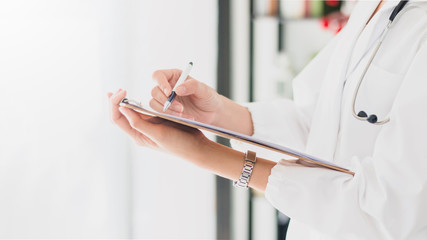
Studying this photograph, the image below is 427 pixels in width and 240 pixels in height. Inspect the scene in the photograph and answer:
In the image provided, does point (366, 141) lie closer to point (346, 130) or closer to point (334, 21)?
point (346, 130)

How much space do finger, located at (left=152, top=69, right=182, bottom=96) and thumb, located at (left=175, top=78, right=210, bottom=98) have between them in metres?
0.04

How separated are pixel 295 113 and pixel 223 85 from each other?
0.61m

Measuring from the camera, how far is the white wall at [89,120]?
2.64 ft

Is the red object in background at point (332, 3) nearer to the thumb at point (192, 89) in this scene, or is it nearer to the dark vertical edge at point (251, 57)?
the dark vertical edge at point (251, 57)

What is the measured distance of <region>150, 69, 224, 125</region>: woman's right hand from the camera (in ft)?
2.51

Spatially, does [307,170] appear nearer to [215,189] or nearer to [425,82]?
[425,82]

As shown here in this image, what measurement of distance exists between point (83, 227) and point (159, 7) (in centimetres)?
71

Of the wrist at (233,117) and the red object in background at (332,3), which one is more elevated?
the red object in background at (332,3)

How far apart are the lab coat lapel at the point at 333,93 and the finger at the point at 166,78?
1.09 feet

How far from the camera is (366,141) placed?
775 mm

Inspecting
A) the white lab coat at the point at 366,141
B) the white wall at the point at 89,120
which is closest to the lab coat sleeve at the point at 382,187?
the white lab coat at the point at 366,141

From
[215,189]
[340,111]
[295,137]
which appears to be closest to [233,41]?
[215,189]

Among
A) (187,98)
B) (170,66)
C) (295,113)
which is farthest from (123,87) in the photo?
(295,113)

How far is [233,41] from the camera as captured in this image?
1.66 metres
